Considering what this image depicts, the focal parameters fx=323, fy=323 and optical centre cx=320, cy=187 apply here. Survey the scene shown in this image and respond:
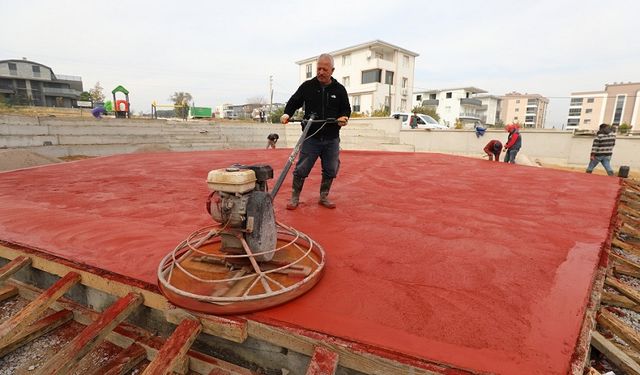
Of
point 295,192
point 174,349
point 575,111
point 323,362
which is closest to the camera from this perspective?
point 323,362

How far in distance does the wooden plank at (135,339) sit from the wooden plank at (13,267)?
26 centimetres

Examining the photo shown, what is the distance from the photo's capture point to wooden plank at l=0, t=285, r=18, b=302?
7.73 feet

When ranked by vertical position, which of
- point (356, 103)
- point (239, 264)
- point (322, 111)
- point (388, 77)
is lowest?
point (239, 264)

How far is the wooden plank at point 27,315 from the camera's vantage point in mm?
1749

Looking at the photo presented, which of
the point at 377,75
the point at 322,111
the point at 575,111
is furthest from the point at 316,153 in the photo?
the point at 575,111

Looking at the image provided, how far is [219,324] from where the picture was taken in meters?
1.57

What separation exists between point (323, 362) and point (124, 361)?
1125 mm

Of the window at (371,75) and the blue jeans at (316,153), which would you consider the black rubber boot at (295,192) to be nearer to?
the blue jeans at (316,153)

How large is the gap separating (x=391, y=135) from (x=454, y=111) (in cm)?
3541

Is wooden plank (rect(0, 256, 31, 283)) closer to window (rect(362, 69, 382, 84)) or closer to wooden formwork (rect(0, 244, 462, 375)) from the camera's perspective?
wooden formwork (rect(0, 244, 462, 375))

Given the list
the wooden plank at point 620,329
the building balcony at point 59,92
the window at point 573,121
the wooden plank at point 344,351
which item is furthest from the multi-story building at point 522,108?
the wooden plank at point 344,351

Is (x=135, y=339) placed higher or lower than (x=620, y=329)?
lower

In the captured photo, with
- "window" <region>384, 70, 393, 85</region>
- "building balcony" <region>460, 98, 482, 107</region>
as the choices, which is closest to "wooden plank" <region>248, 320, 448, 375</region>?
"window" <region>384, 70, 393, 85</region>

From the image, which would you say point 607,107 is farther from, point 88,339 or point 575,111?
point 88,339
